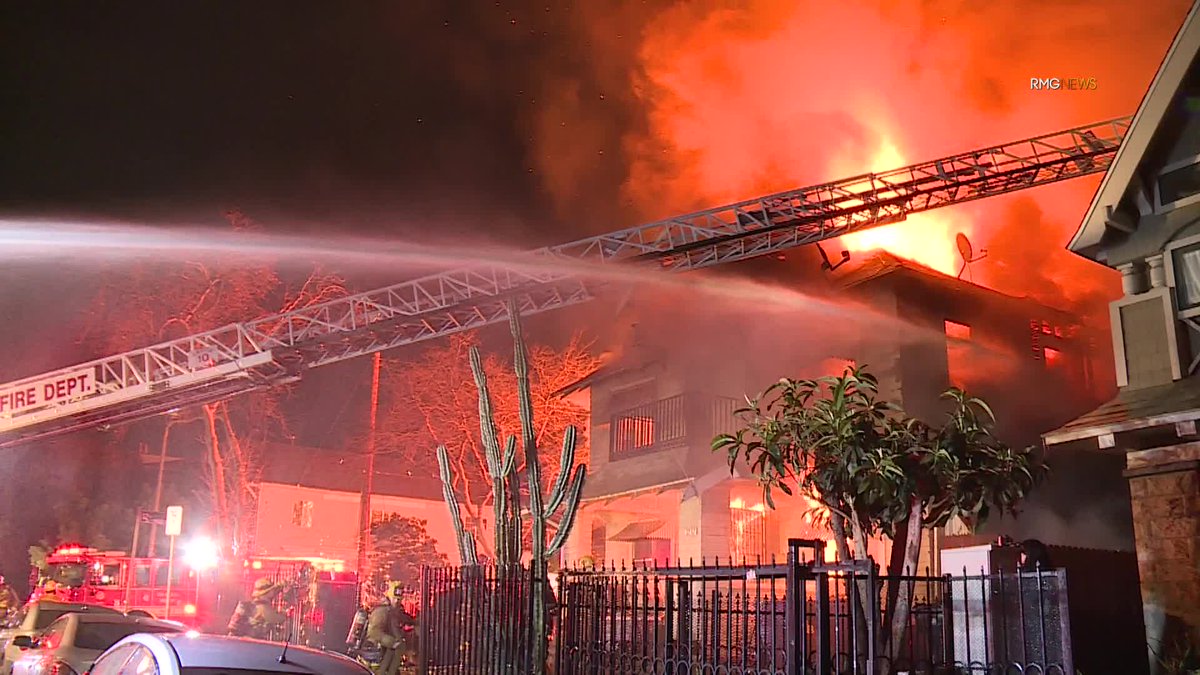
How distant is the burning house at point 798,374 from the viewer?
18.5 meters

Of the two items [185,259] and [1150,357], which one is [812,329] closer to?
[1150,357]

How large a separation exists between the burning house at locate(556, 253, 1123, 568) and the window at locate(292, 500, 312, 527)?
1381cm

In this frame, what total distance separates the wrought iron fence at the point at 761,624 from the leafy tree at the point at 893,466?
485 mm

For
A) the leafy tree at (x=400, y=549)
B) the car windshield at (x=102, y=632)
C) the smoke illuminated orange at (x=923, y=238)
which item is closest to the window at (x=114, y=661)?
the car windshield at (x=102, y=632)

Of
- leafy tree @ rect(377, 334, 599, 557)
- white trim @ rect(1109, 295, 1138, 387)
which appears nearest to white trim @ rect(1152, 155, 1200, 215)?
white trim @ rect(1109, 295, 1138, 387)

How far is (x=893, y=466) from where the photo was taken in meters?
7.82

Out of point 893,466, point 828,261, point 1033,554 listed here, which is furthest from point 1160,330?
point 828,261

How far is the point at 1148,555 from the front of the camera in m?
9.55

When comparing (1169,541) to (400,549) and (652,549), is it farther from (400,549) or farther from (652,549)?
(400,549)

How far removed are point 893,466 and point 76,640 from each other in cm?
923

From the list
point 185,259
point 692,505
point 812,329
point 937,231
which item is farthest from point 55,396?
point 937,231

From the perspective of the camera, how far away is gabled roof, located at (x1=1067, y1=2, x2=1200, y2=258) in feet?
31.6

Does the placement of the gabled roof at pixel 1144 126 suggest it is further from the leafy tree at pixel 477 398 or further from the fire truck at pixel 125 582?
the leafy tree at pixel 477 398

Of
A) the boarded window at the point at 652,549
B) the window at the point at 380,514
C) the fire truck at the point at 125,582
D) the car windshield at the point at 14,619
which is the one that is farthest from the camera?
the window at the point at 380,514
